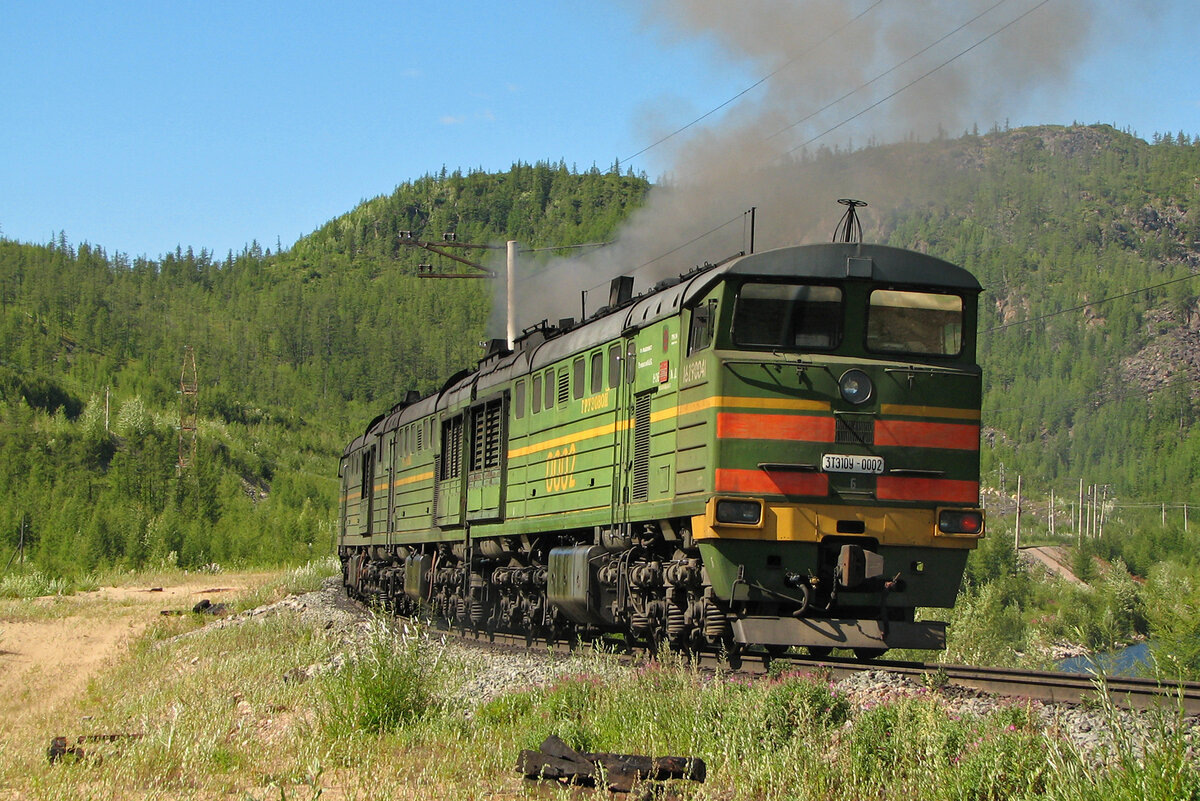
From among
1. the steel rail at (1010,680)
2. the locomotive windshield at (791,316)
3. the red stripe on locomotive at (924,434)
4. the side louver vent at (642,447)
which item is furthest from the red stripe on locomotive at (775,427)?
the steel rail at (1010,680)

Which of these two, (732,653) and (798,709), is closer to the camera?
(798,709)

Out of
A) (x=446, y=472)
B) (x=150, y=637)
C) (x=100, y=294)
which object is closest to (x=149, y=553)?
(x=150, y=637)

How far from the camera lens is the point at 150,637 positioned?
29.1 m

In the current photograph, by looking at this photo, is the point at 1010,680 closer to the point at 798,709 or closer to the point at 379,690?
the point at 798,709

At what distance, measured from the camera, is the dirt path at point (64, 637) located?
21234mm

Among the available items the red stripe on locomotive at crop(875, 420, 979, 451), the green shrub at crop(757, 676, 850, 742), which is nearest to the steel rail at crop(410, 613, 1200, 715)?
the green shrub at crop(757, 676, 850, 742)

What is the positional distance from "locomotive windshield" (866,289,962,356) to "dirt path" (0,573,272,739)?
9.69 m

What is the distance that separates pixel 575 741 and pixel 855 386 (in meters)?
4.71

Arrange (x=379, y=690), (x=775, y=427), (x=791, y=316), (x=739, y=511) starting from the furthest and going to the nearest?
(x=791, y=316), (x=775, y=427), (x=739, y=511), (x=379, y=690)

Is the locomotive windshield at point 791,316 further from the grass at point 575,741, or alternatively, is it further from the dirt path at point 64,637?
the dirt path at point 64,637

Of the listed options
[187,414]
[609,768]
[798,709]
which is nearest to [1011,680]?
[798,709]

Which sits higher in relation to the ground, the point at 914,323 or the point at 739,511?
the point at 914,323

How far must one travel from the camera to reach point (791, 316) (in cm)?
1245

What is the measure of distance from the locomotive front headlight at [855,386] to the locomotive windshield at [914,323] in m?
0.42
